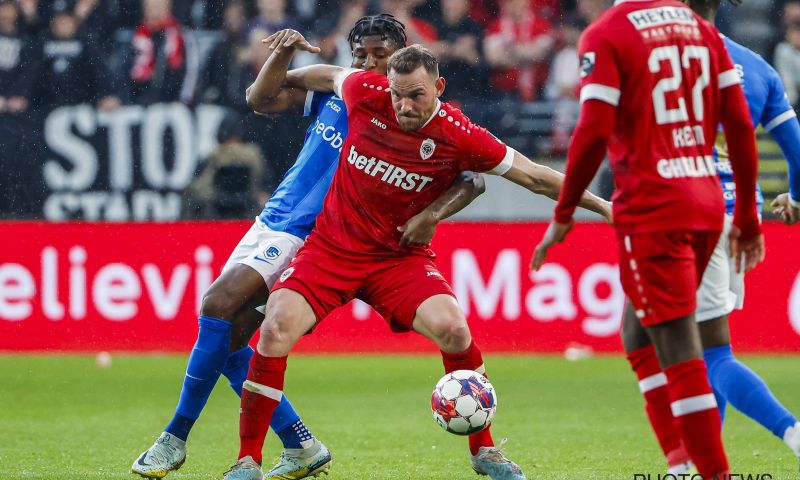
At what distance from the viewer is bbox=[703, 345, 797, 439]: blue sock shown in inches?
197

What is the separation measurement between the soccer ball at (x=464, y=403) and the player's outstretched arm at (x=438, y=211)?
0.66m

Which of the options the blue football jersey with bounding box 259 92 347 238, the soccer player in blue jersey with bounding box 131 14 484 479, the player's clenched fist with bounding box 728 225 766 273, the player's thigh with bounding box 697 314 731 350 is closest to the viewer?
the player's clenched fist with bounding box 728 225 766 273

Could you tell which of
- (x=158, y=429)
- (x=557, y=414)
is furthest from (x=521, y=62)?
(x=158, y=429)

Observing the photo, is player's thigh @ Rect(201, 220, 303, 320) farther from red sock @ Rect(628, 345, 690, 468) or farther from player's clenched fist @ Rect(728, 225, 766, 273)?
player's clenched fist @ Rect(728, 225, 766, 273)

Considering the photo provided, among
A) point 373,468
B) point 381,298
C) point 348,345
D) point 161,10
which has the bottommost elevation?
point 348,345

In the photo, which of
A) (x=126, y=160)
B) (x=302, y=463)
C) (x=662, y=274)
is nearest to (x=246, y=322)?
(x=302, y=463)

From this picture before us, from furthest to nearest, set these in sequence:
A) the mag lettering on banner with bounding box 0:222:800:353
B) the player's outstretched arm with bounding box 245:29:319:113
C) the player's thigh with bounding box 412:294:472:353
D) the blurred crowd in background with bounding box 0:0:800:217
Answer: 1. the blurred crowd in background with bounding box 0:0:800:217
2. the mag lettering on banner with bounding box 0:222:800:353
3. the player's outstretched arm with bounding box 245:29:319:113
4. the player's thigh with bounding box 412:294:472:353

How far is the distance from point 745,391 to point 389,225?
1.78m

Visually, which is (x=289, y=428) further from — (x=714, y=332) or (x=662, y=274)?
(x=662, y=274)

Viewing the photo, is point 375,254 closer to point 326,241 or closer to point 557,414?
point 326,241

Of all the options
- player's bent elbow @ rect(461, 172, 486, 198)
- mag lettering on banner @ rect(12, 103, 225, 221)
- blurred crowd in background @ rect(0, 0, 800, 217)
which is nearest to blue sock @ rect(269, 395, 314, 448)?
player's bent elbow @ rect(461, 172, 486, 198)

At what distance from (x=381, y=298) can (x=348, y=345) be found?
17.5 ft

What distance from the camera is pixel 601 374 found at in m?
10.3

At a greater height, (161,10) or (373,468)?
(161,10)
